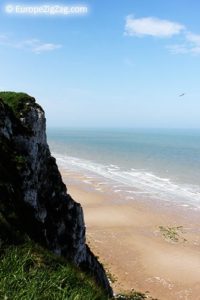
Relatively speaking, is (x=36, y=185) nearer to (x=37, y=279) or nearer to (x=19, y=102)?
(x=19, y=102)

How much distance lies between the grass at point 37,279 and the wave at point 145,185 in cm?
4882

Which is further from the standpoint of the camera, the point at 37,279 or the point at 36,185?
the point at 36,185

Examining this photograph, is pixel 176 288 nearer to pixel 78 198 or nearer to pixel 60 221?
pixel 60 221

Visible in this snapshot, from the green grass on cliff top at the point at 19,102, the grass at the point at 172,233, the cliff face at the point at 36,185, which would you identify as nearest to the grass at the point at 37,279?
the cliff face at the point at 36,185

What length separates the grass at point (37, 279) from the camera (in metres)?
6.63

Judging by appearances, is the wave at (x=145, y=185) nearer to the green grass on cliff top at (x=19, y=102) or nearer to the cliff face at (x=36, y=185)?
the cliff face at (x=36, y=185)

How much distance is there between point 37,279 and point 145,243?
34.1 m

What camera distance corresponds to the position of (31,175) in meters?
16.4

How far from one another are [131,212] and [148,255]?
14473mm

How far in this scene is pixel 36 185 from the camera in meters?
16.8

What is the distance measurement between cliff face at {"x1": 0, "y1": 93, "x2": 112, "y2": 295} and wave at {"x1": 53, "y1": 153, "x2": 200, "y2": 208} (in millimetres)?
38890

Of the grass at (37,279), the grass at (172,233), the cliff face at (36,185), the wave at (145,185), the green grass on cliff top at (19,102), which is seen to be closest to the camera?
the grass at (37,279)

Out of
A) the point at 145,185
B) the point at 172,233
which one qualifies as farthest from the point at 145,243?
the point at 145,185

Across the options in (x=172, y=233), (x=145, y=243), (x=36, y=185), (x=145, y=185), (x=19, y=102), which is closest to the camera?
(x=36, y=185)
